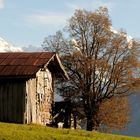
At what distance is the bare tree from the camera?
5957 cm

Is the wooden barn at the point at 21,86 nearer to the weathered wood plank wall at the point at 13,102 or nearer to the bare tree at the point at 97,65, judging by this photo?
the weathered wood plank wall at the point at 13,102

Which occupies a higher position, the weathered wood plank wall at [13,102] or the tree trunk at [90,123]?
the weathered wood plank wall at [13,102]

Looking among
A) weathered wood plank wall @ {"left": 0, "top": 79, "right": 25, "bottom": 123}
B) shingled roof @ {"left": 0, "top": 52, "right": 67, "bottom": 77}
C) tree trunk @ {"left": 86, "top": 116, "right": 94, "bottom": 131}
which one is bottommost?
→ tree trunk @ {"left": 86, "top": 116, "right": 94, "bottom": 131}

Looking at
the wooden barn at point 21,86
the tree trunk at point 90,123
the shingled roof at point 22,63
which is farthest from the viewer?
the tree trunk at point 90,123

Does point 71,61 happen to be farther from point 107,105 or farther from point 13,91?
point 13,91

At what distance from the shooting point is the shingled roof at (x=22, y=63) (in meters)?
39.8

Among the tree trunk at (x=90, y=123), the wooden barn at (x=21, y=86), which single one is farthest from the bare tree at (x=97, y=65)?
the wooden barn at (x=21, y=86)

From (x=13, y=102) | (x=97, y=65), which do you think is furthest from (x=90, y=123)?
(x=13, y=102)

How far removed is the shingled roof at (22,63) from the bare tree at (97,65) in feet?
54.0

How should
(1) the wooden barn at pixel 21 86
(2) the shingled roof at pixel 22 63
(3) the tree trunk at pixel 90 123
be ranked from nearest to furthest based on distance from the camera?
1. (2) the shingled roof at pixel 22 63
2. (1) the wooden barn at pixel 21 86
3. (3) the tree trunk at pixel 90 123

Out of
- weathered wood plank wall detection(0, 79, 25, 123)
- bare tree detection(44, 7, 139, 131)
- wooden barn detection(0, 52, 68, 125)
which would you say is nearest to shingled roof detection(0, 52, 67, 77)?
wooden barn detection(0, 52, 68, 125)

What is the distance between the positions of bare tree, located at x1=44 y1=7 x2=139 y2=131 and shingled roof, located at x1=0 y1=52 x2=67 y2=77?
16.5m

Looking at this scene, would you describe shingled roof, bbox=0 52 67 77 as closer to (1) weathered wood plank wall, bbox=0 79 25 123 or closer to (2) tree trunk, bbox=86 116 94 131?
(1) weathered wood plank wall, bbox=0 79 25 123

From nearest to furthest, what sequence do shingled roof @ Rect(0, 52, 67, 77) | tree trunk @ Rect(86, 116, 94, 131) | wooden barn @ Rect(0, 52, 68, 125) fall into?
shingled roof @ Rect(0, 52, 67, 77), wooden barn @ Rect(0, 52, 68, 125), tree trunk @ Rect(86, 116, 94, 131)
